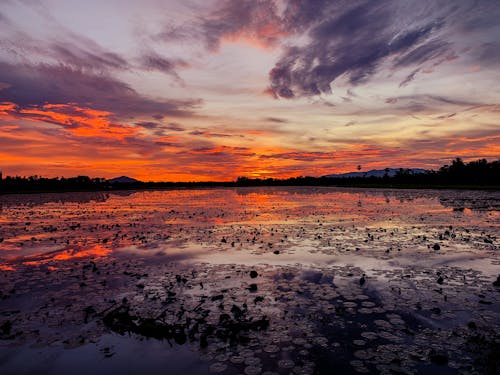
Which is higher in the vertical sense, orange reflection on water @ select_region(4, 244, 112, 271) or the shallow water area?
orange reflection on water @ select_region(4, 244, 112, 271)

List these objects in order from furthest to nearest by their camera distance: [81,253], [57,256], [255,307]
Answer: [81,253], [57,256], [255,307]

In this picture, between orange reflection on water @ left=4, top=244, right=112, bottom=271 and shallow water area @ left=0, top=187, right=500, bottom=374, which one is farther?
orange reflection on water @ left=4, top=244, right=112, bottom=271

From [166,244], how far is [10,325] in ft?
38.3

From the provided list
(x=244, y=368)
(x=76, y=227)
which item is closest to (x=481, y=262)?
(x=244, y=368)

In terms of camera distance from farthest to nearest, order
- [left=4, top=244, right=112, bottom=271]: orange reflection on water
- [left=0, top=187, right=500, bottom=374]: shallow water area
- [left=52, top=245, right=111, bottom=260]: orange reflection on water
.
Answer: [left=52, top=245, right=111, bottom=260]: orange reflection on water → [left=4, top=244, right=112, bottom=271]: orange reflection on water → [left=0, top=187, right=500, bottom=374]: shallow water area

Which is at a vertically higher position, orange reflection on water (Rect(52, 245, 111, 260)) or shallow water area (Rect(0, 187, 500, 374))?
orange reflection on water (Rect(52, 245, 111, 260))

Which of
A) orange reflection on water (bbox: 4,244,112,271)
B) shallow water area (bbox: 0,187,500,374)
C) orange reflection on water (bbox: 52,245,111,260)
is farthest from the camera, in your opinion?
orange reflection on water (bbox: 52,245,111,260)

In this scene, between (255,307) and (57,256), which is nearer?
(255,307)

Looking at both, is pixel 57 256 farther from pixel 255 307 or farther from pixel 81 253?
pixel 255 307

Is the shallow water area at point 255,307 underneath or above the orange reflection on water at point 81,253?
underneath

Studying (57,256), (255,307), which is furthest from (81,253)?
(255,307)

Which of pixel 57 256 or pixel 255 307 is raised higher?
pixel 57 256

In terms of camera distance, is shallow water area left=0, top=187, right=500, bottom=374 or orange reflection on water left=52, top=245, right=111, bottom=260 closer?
shallow water area left=0, top=187, right=500, bottom=374

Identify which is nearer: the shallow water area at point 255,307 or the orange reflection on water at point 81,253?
the shallow water area at point 255,307
